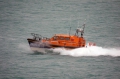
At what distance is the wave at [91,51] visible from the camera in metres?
61.3

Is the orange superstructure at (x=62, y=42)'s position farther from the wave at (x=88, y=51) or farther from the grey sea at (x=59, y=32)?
the grey sea at (x=59, y=32)

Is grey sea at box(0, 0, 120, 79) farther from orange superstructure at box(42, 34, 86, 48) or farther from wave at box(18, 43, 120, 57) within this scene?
orange superstructure at box(42, 34, 86, 48)

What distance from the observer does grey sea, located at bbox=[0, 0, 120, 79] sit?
184 ft

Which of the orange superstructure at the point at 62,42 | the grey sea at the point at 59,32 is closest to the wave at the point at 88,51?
the grey sea at the point at 59,32

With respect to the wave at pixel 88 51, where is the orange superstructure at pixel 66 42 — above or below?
above

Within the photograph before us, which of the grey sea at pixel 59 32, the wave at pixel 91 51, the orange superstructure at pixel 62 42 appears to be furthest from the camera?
the wave at pixel 91 51

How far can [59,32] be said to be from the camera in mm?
80812

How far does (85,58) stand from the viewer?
201 feet

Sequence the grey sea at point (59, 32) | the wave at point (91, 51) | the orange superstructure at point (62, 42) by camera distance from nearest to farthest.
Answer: the grey sea at point (59, 32)
the orange superstructure at point (62, 42)
the wave at point (91, 51)

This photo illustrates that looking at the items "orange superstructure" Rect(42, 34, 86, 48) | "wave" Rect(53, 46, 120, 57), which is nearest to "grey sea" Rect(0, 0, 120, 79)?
"wave" Rect(53, 46, 120, 57)

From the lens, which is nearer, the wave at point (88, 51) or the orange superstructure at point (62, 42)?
the orange superstructure at point (62, 42)

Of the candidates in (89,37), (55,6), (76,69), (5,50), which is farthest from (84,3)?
(76,69)

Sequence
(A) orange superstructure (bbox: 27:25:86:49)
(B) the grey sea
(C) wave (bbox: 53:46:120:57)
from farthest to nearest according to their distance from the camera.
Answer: (C) wave (bbox: 53:46:120:57) → (A) orange superstructure (bbox: 27:25:86:49) → (B) the grey sea

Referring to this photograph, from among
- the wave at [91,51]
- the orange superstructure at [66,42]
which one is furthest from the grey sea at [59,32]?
the orange superstructure at [66,42]
